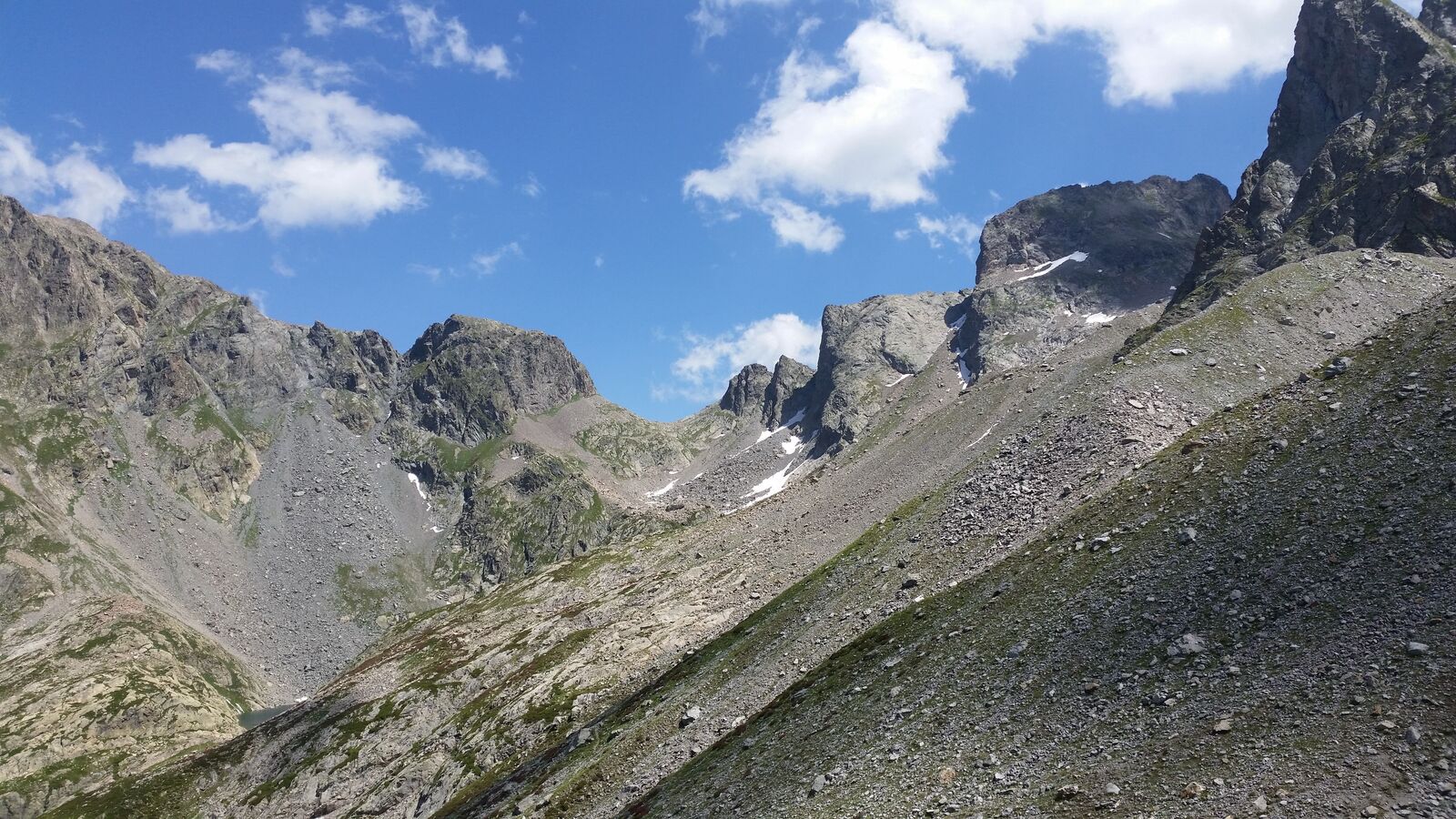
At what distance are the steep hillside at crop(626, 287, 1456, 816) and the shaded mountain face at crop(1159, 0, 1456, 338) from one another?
85962 millimetres

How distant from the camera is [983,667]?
3866 centimetres

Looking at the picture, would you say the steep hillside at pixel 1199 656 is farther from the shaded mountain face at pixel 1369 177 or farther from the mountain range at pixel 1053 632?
the shaded mountain face at pixel 1369 177

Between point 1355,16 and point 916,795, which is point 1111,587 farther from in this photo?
point 1355,16

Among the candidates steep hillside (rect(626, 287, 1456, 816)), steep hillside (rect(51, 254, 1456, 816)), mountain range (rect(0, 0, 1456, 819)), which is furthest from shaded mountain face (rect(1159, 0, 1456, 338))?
steep hillside (rect(626, 287, 1456, 816))


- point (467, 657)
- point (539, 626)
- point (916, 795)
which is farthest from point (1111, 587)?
point (467, 657)

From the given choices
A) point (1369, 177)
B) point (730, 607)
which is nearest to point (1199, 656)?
point (730, 607)

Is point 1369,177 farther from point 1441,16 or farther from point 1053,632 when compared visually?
point 1053,632

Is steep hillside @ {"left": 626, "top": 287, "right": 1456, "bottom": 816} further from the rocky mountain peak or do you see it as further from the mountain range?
the rocky mountain peak

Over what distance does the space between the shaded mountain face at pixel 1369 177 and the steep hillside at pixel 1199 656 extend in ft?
282

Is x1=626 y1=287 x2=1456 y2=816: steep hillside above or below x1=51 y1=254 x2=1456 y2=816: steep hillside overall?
below

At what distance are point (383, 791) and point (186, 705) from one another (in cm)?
13510

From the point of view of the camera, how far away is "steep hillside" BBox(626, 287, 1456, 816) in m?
25.5

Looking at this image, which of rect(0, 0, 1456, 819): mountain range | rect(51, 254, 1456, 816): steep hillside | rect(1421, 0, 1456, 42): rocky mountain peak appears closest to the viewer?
rect(0, 0, 1456, 819): mountain range

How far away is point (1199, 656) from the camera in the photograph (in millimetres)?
31297
